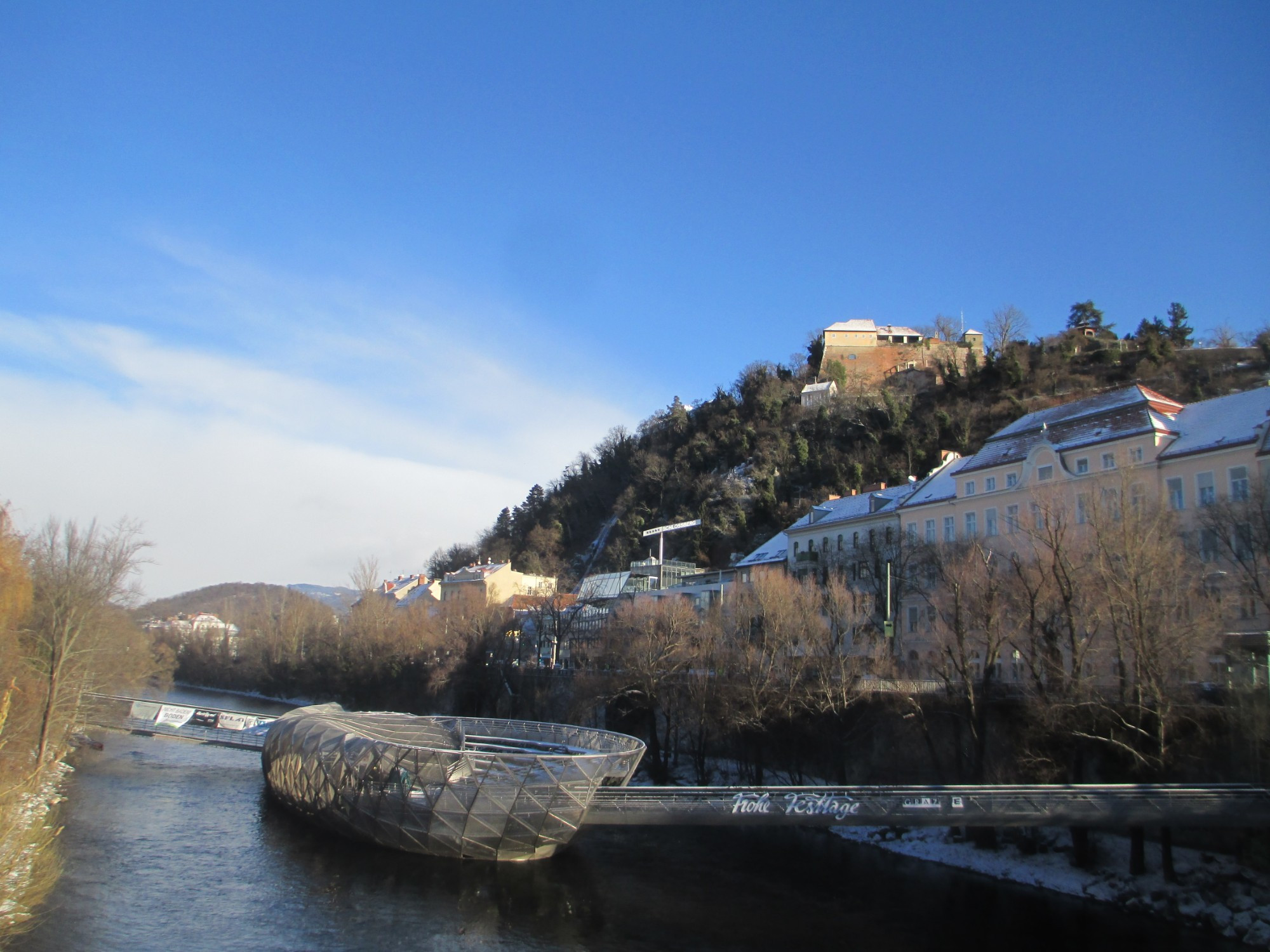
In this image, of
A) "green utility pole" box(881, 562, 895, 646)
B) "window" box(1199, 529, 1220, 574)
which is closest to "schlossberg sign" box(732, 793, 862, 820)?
"green utility pole" box(881, 562, 895, 646)

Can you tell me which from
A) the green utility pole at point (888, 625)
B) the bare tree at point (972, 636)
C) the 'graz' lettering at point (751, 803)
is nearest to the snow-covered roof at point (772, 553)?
the green utility pole at point (888, 625)

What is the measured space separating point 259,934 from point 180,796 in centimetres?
1782

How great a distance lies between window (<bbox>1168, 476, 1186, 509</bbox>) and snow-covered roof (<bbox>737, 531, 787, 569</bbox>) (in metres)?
24.6

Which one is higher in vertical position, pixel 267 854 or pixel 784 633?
pixel 784 633

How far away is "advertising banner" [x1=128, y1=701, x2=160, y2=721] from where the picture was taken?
4691cm

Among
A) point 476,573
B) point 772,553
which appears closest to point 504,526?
point 476,573

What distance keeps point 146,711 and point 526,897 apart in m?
33.6

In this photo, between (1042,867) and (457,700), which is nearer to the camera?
(1042,867)

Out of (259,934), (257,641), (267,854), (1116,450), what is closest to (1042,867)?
(1116,450)

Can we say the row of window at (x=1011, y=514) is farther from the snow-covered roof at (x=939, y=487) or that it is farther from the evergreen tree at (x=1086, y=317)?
the evergreen tree at (x=1086, y=317)

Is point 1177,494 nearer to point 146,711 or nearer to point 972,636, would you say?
point 972,636

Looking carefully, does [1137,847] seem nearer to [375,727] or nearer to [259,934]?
[259,934]

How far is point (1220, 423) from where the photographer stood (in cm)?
3469

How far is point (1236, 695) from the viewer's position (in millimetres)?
22953
